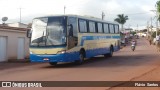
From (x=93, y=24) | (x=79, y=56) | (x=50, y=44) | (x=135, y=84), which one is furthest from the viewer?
(x=93, y=24)

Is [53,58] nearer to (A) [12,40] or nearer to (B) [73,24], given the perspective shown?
(B) [73,24]

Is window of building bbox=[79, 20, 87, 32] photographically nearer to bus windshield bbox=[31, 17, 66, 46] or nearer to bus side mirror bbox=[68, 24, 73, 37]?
bus side mirror bbox=[68, 24, 73, 37]

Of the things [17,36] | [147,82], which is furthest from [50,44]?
[17,36]

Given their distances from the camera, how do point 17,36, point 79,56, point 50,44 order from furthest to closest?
point 17,36 < point 79,56 < point 50,44

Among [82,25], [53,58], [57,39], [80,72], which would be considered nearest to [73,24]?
[57,39]

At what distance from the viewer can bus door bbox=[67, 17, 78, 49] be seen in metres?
23.0

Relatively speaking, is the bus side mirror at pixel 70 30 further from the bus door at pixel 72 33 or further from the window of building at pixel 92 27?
the window of building at pixel 92 27

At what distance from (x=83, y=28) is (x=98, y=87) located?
1230 cm

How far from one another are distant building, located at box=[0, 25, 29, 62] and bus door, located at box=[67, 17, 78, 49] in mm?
9781

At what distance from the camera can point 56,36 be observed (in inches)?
890

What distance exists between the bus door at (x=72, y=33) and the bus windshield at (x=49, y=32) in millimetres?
440

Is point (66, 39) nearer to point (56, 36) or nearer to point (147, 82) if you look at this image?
point (56, 36)

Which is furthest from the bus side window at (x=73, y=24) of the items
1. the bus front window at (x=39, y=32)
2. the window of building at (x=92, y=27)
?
the window of building at (x=92, y=27)

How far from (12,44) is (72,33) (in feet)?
39.4
